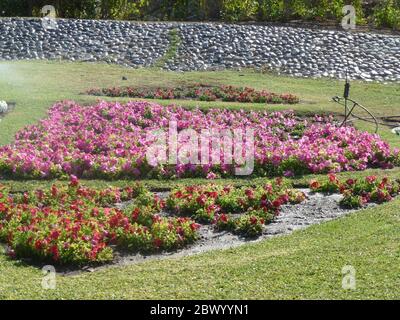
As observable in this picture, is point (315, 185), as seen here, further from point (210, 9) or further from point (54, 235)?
point (210, 9)

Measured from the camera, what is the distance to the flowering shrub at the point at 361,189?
10.6 m

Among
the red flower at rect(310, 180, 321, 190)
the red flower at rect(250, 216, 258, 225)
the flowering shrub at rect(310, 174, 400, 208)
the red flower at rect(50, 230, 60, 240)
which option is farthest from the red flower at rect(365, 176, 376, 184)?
the red flower at rect(50, 230, 60, 240)

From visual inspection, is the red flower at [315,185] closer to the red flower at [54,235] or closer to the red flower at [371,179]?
the red flower at [371,179]

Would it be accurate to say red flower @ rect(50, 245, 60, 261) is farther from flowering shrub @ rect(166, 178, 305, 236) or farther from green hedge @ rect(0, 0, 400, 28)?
green hedge @ rect(0, 0, 400, 28)

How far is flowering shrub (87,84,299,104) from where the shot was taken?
57.4ft

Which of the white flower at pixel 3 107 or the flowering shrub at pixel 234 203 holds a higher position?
the white flower at pixel 3 107

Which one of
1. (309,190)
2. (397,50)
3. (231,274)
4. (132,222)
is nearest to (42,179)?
(132,222)

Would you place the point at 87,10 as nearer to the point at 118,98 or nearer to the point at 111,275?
the point at 118,98

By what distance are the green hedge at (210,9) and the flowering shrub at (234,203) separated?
16.2 meters

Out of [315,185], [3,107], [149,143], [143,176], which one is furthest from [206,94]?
[315,185]

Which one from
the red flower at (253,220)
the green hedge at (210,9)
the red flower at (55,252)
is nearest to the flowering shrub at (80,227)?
the red flower at (55,252)

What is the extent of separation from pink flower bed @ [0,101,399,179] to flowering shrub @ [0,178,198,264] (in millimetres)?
1479

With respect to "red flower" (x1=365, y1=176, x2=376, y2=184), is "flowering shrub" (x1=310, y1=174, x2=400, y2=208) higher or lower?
lower

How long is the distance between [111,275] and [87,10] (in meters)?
21.0
